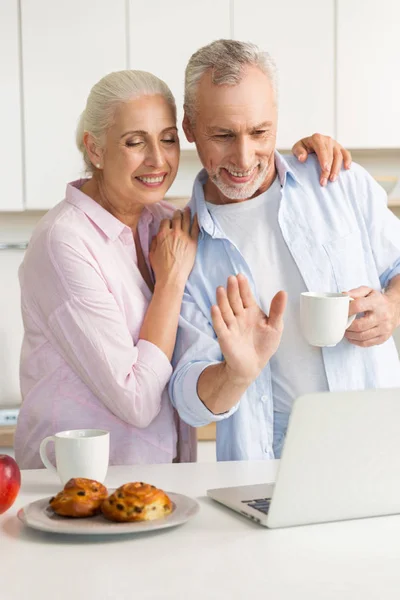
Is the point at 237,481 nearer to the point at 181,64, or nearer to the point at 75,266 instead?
the point at 75,266

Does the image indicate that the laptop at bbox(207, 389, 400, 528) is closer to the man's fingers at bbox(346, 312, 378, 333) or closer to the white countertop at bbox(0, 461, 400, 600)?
the white countertop at bbox(0, 461, 400, 600)

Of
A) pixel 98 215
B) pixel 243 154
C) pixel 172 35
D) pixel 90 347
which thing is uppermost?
pixel 172 35

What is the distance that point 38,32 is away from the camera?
2.98 meters

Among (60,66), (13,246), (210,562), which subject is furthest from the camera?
(13,246)

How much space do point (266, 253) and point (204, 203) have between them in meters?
0.17

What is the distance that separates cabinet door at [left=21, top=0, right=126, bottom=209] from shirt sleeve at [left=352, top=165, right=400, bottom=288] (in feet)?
4.71

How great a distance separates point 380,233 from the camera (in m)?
1.82

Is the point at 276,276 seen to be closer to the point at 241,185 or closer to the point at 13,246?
the point at 241,185

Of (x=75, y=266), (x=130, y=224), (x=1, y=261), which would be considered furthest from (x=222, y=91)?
(x=1, y=261)

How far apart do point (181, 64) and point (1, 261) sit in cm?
100

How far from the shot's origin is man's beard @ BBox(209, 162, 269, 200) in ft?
5.72

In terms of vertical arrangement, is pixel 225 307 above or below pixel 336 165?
below

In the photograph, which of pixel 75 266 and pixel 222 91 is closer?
pixel 75 266

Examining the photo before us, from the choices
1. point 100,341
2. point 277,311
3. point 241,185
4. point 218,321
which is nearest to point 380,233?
point 241,185
